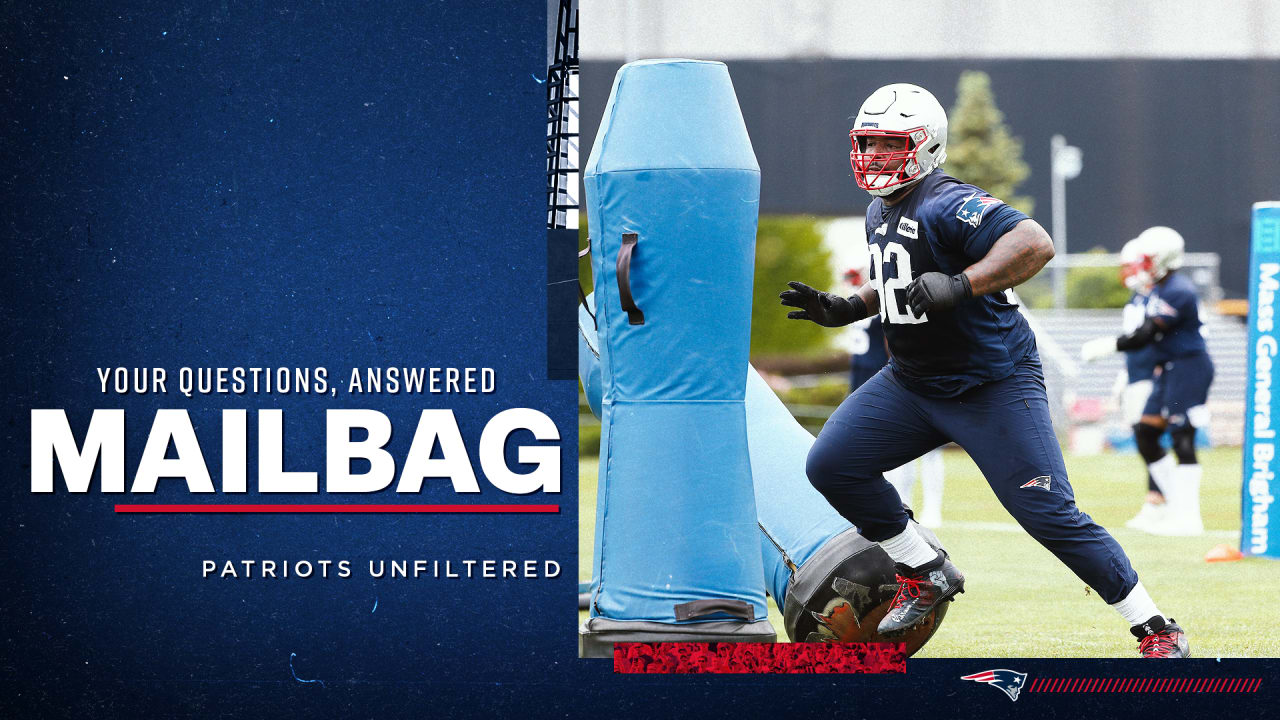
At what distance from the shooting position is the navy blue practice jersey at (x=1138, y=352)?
26.0ft

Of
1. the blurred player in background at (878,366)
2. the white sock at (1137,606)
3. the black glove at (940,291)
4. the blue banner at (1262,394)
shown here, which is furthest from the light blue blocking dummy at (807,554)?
the blurred player in background at (878,366)

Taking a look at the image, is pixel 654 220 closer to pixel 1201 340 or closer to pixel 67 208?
pixel 67 208

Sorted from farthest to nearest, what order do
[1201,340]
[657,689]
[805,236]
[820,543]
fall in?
[805,236] → [1201,340] → [820,543] → [657,689]

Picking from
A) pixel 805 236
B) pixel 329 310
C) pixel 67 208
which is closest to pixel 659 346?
pixel 329 310

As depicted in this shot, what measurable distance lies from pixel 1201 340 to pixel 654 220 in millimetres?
4998

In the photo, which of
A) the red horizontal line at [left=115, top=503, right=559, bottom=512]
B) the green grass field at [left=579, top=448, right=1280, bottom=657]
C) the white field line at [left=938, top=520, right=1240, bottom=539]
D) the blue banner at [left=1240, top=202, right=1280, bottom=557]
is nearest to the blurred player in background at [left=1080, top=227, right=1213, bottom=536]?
the white field line at [left=938, top=520, right=1240, bottom=539]

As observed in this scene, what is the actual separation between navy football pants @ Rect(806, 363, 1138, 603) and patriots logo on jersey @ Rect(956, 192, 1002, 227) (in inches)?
17.3

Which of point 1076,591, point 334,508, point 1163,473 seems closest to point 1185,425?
point 1163,473

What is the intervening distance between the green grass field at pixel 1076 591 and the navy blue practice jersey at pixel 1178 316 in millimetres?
980

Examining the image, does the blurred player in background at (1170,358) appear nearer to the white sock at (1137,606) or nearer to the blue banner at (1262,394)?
the blue banner at (1262,394)

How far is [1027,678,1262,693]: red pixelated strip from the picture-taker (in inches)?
138

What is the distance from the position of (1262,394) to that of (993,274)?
290cm

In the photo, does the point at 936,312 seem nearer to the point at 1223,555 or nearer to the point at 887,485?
the point at 887,485

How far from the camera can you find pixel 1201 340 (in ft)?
25.1
